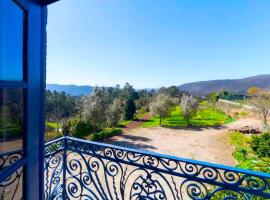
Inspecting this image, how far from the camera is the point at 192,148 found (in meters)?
10.6

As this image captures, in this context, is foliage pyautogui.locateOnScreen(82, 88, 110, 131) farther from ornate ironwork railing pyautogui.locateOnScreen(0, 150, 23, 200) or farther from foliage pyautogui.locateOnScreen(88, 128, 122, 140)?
ornate ironwork railing pyautogui.locateOnScreen(0, 150, 23, 200)

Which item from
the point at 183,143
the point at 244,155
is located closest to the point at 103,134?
the point at 183,143

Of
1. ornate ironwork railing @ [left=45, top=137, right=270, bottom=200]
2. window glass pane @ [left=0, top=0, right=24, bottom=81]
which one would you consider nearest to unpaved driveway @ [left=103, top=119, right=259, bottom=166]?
ornate ironwork railing @ [left=45, top=137, right=270, bottom=200]

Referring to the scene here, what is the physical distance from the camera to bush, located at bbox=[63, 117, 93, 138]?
11.9 m

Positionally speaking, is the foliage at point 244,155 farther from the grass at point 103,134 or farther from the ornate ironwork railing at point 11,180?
the grass at point 103,134

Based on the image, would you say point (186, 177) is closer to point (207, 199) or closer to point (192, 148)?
point (207, 199)

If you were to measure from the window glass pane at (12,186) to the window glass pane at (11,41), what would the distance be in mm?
391

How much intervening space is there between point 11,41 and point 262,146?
9.90 m

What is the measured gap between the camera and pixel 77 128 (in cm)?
1200

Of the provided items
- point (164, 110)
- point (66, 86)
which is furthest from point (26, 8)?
point (66, 86)

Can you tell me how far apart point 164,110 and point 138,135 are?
4.59m

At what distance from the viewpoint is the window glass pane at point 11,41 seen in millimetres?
759

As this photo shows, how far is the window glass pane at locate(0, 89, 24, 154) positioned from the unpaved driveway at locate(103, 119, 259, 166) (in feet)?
29.2

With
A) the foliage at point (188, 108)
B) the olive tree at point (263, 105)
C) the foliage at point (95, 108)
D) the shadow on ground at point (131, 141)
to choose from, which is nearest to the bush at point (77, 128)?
the foliage at point (95, 108)
